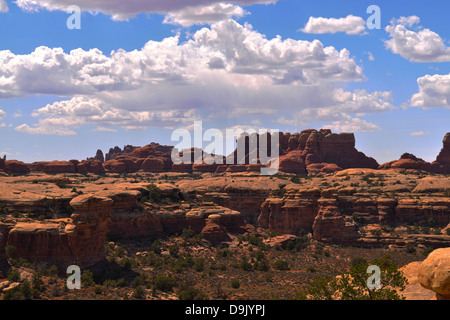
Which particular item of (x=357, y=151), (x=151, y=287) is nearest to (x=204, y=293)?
(x=151, y=287)

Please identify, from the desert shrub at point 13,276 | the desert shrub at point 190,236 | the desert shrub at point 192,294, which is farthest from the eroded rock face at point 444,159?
the desert shrub at point 13,276

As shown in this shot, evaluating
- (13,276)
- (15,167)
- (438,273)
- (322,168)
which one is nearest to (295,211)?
(13,276)

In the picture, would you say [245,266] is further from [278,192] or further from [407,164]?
[407,164]

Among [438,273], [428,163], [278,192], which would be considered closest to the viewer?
[438,273]

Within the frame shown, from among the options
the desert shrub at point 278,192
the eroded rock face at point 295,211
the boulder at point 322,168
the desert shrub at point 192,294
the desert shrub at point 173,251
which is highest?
the boulder at point 322,168

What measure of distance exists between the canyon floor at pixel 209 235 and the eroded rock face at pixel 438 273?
24.5 feet

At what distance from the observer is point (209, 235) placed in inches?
2400

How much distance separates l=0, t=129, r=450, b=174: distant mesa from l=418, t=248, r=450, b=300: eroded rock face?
93.7m

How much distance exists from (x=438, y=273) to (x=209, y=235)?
1793 inches

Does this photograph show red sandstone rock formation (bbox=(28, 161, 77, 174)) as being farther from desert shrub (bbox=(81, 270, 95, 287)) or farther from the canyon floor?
desert shrub (bbox=(81, 270, 95, 287))

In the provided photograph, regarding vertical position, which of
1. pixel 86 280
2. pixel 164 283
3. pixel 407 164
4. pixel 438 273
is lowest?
pixel 164 283

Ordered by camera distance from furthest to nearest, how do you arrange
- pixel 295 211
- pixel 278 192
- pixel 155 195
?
1. pixel 278 192
2. pixel 155 195
3. pixel 295 211

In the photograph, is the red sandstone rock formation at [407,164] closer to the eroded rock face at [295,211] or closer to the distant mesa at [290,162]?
the distant mesa at [290,162]

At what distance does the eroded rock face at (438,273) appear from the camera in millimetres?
16516
